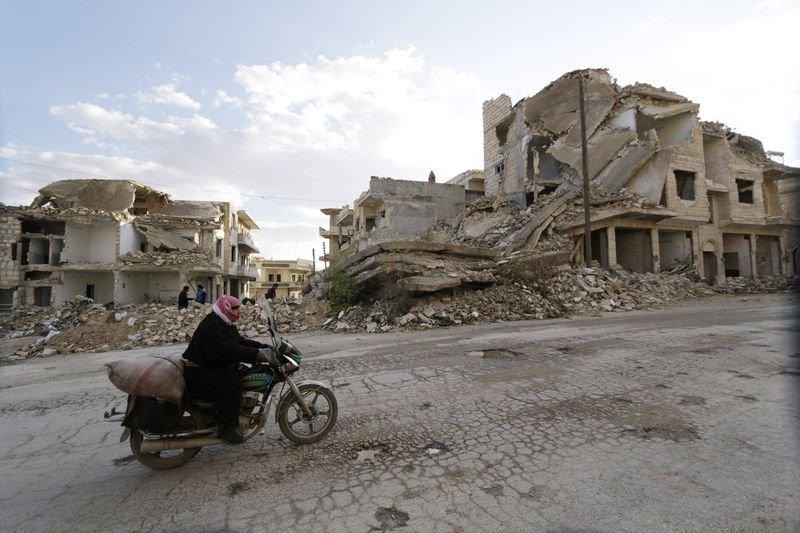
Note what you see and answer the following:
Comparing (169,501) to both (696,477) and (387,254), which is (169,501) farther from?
(387,254)

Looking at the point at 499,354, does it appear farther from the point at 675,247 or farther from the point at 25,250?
the point at 25,250

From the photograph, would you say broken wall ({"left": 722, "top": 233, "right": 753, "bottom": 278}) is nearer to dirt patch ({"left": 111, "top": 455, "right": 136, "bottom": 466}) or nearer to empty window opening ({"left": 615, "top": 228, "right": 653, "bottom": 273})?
empty window opening ({"left": 615, "top": 228, "right": 653, "bottom": 273})

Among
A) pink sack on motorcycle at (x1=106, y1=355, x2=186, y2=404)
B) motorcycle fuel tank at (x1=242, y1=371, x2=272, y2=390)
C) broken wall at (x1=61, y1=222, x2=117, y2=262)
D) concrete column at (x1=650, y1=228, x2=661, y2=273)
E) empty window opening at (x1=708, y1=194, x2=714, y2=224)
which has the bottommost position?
motorcycle fuel tank at (x1=242, y1=371, x2=272, y2=390)

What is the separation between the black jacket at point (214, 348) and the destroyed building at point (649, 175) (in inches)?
782

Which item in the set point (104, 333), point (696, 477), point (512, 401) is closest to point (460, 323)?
point (512, 401)

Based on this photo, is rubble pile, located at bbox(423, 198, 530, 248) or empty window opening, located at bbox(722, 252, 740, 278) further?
empty window opening, located at bbox(722, 252, 740, 278)

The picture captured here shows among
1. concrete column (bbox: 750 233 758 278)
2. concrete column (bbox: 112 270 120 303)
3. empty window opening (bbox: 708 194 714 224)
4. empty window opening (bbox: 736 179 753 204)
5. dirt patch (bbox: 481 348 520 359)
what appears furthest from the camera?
concrete column (bbox: 112 270 120 303)

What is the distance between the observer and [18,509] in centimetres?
271

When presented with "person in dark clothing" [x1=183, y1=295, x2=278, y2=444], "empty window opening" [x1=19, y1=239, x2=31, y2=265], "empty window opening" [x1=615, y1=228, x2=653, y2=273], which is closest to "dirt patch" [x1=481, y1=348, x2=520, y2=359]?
"person in dark clothing" [x1=183, y1=295, x2=278, y2=444]

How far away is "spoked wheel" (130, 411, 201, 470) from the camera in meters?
3.06

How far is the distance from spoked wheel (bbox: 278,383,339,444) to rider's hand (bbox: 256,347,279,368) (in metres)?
0.38

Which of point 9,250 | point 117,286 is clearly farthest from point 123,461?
point 9,250

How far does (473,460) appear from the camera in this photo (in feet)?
10.2

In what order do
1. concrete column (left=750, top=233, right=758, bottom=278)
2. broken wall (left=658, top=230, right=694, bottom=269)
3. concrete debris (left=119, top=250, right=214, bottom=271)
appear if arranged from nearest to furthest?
broken wall (left=658, top=230, right=694, bottom=269) < concrete column (left=750, top=233, right=758, bottom=278) < concrete debris (left=119, top=250, right=214, bottom=271)
